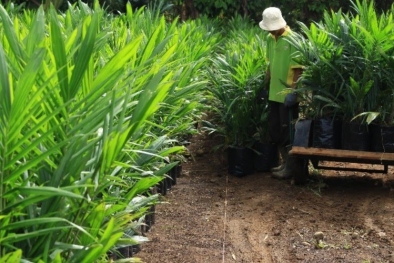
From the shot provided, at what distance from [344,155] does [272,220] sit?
88 cm

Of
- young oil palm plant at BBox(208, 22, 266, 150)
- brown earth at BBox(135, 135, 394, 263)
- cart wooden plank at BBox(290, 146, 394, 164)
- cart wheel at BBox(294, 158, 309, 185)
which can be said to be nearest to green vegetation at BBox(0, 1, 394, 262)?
brown earth at BBox(135, 135, 394, 263)

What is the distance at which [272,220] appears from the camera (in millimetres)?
6152

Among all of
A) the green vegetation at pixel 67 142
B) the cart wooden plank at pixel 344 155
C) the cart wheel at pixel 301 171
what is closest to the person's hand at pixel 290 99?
the cart wheel at pixel 301 171

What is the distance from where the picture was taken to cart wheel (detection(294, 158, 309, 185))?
7051mm

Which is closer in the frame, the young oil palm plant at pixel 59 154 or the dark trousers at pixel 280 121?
the young oil palm plant at pixel 59 154

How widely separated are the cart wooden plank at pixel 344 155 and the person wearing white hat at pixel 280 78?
67 centimetres

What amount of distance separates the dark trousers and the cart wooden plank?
30.9 inches

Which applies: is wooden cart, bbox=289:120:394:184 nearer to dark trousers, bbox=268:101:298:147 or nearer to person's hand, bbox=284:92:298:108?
person's hand, bbox=284:92:298:108

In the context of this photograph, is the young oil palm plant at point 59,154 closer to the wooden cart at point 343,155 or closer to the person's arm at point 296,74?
the wooden cart at point 343,155

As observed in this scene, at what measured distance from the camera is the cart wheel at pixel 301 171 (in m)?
7.05

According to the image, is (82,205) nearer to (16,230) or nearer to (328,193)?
(16,230)

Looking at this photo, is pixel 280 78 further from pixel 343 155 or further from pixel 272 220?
pixel 272 220

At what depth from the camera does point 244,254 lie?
529cm

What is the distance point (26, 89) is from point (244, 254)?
3.23 metres
